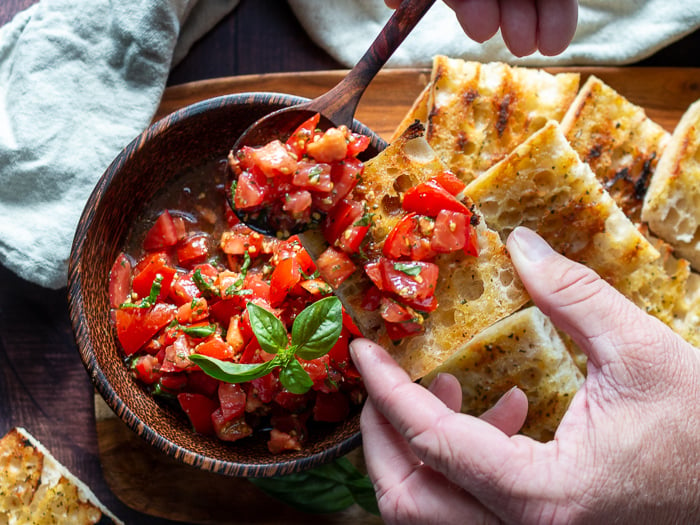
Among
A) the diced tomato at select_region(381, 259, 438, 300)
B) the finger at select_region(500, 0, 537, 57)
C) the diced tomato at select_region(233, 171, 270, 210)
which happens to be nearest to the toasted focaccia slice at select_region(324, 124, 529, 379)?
the diced tomato at select_region(381, 259, 438, 300)

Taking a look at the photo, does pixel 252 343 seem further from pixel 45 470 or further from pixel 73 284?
pixel 45 470

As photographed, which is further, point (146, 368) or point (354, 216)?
point (146, 368)

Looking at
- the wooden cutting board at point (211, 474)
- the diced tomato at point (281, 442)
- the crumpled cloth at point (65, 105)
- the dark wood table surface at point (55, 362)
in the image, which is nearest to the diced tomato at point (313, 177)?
the diced tomato at point (281, 442)

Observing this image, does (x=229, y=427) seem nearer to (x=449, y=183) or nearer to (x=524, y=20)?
(x=449, y=183)

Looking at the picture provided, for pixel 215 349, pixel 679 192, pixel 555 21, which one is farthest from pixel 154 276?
pixel 679 192

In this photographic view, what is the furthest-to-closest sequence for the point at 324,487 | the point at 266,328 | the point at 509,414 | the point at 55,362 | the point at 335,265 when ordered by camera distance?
1. the point at 55,362
2. the point at 324,487
3. the point at 509,414
4. the point at 266,328
5. the point at 335,265

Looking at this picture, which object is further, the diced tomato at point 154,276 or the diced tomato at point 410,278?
the diced tomato at point 154,276

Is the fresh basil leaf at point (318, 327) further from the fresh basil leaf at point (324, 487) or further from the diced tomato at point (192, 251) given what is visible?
the fresh basil leaf at point (324, 487)
